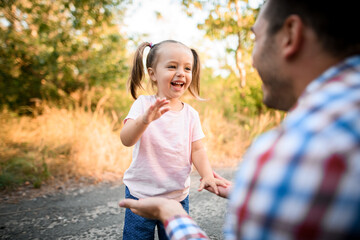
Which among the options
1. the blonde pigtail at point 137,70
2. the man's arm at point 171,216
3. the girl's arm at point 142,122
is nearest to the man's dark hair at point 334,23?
the man's arm at point 171,216

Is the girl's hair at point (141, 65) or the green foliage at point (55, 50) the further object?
the green foliage at point (55, 50)

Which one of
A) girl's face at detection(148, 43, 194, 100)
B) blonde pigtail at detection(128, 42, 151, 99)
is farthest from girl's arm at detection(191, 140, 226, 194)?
blonde pigtail at detection(128, 42, 151, 99)

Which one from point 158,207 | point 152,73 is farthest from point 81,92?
point 158,207

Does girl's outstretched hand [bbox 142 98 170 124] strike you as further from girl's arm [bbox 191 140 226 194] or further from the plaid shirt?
the plaid shirt

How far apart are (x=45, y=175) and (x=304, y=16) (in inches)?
130

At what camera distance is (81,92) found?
5.89 meters

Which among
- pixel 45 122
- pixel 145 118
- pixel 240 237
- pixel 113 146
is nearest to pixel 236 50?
pixel 113 146

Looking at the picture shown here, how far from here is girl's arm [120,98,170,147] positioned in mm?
1242

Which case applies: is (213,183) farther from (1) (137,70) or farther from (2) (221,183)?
(1) (137,70)

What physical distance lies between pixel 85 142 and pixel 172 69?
2527mm

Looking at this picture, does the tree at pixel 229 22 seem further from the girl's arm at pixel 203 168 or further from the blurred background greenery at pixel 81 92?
the girl's arm at pixel 203 168

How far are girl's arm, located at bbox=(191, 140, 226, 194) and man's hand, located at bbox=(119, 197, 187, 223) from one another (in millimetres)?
420

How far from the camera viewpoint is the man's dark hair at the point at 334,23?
55 centimetres

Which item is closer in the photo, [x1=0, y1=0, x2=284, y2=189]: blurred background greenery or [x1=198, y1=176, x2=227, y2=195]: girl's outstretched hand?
[x1=198, y1=176, x2=227, y2=195]: girl's outstretched hand
